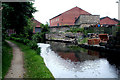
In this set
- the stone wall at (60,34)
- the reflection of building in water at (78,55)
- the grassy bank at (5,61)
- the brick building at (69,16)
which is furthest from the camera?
the brick building at (69,16)

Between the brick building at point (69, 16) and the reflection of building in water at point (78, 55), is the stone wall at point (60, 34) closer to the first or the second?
the brick building at point (69, 16)

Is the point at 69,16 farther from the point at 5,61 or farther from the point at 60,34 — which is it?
the point at 5,61

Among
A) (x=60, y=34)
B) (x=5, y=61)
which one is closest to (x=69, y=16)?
(x=60, y=34)

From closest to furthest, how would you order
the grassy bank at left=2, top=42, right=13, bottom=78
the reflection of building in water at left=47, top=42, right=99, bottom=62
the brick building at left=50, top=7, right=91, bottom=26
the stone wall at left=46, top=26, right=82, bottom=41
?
the grassy bank at left=2, top=42, right=13, bottom=78 < the reflection of building in water at left=47, top=42, right=99, bottom=62 < the stone wall at left=46, top=26, right=82, bottom=41 < the brick building at left=50, top=7, right=91, bottom=26

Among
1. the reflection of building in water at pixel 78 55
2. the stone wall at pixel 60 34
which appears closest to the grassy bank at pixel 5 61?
the reflection of building in water at pixel 78 55

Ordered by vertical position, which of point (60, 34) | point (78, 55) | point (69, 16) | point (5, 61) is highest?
point (69, 16)

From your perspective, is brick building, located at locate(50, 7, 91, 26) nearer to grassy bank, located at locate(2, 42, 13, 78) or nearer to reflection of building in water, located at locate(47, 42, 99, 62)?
reflection of building in water, located at locate(47, 42, 99, 62)

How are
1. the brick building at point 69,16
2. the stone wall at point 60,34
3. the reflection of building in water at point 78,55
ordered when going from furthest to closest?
the brick building at point 69,16
the stone wall at point 60,34
the reflection of building in water at point 78,55

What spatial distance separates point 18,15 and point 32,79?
13177 millimetres

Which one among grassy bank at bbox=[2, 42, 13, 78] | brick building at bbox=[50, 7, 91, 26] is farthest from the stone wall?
grassy bank at bbox=[2, 42, 13, 78]

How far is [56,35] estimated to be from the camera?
1561 inches

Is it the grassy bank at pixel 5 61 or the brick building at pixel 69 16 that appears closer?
the grassy bank at pixel 5 61

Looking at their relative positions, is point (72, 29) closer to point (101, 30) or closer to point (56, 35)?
point (56, 35)

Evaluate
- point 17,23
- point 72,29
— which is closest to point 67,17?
point 72,29
